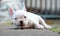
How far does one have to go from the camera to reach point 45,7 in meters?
4.49

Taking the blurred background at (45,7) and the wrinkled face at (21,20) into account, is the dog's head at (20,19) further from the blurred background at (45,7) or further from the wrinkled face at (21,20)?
the blurred background at (45,7)

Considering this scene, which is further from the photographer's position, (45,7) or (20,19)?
(45,7)

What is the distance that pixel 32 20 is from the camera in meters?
2.20

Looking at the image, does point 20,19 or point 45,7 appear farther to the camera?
point 45,7

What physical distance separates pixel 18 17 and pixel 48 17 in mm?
2237

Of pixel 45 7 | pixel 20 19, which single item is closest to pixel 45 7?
pixel 45 7

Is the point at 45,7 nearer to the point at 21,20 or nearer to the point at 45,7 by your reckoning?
the point at 45,7

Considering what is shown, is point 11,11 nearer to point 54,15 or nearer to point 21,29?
point 21,29

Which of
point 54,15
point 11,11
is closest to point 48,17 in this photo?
point 54,15

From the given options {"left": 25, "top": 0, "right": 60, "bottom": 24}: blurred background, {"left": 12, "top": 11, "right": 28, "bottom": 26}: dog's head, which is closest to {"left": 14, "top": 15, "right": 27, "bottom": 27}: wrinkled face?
{"left": 12, "top": 11, "right": 28, "bottom": 26}: dog's head

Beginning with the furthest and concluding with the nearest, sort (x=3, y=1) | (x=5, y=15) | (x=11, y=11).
Answer: (x=3, y=1) < (x=5, y=15) < (x=11, y=11)

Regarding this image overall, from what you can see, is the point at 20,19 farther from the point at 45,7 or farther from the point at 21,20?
the point at 45,7

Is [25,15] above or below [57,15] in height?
above

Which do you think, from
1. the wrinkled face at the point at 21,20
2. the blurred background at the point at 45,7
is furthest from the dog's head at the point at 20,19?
the blurred background at the point at 45,7
